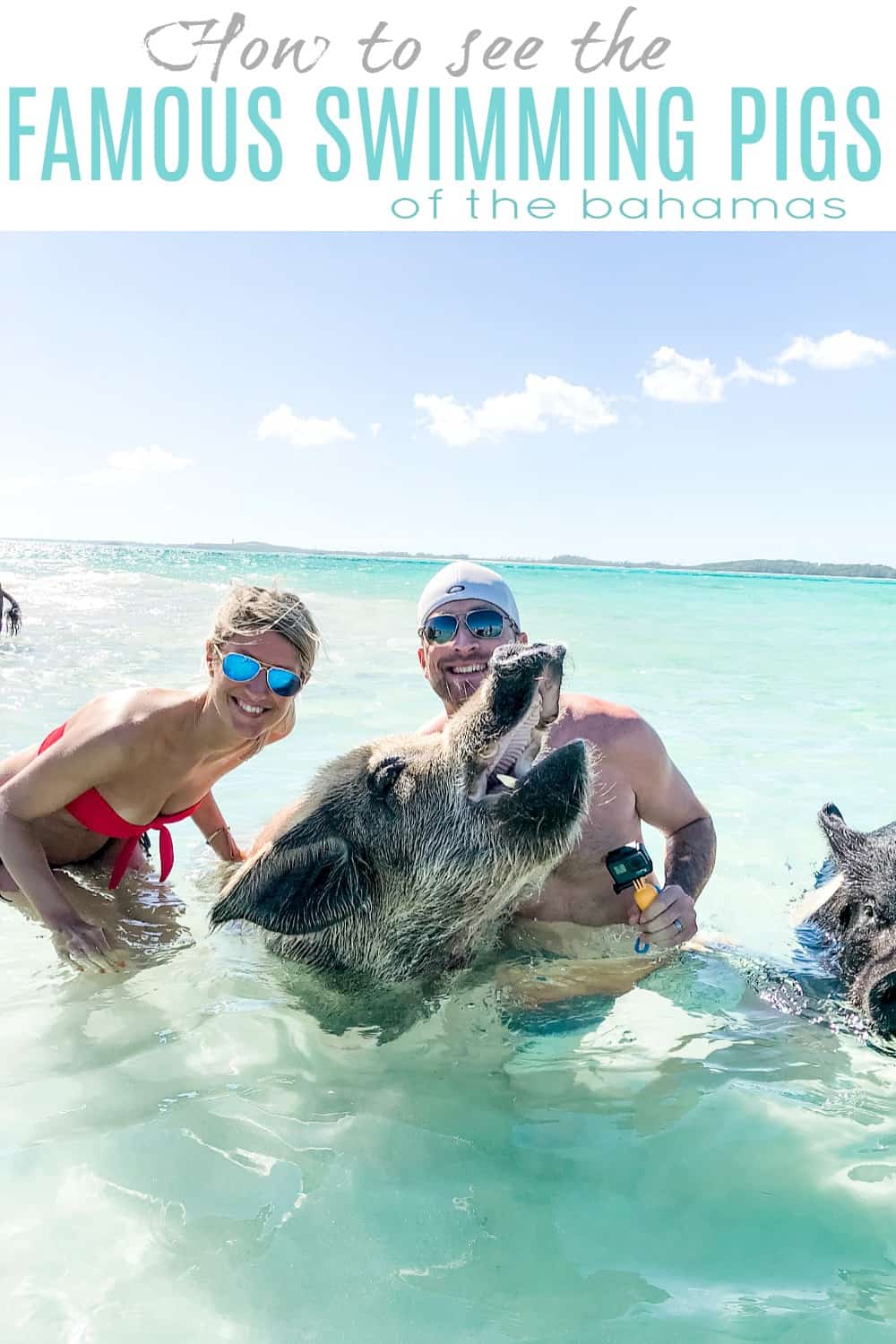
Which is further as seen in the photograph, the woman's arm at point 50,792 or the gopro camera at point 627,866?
the woman's arm at point 50,792

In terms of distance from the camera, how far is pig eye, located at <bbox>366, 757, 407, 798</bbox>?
3.63 m

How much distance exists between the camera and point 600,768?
4.45m

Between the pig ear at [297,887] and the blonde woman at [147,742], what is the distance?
0.93 meters

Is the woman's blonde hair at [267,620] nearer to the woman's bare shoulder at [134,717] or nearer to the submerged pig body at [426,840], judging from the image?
the woman's bare shoulder at [134,717]

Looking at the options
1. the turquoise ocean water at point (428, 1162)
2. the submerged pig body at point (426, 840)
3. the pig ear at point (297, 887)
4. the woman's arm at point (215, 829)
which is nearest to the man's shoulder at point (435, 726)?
the submerged pig body at point (426, 840)

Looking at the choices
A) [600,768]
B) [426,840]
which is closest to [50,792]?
[426,840]

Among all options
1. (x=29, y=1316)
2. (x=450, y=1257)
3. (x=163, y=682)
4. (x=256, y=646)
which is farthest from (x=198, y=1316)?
(x=163, y=682)

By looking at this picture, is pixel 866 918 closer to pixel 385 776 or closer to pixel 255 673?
pixel 385 776

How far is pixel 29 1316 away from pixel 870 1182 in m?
2.28

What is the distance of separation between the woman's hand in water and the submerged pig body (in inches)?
29.8

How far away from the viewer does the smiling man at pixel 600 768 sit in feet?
14.7

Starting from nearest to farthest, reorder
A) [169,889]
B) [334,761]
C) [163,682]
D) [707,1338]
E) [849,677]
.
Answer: [707,1338]
[334,761]
[169,889]
[163,682]
[849,677]

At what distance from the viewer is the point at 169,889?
18.0 feet

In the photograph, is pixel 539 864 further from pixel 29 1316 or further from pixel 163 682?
pixel 163 682
